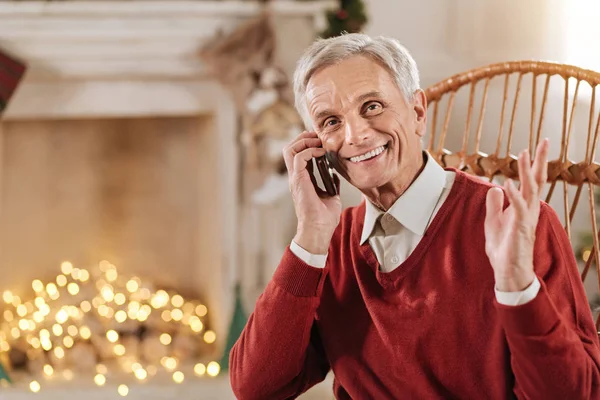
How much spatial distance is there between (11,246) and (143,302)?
1.96 ft

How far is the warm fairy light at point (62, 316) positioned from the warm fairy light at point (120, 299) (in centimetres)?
19

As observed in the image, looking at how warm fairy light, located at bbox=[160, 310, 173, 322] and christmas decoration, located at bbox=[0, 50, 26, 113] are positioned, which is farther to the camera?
warm fairy light, located at bbox=[160, 310, 173, 322]

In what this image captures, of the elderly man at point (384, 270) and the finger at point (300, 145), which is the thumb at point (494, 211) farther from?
the finger at point (300, 145)

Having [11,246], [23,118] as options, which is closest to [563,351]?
[23,118]

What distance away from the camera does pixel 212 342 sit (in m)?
2.82

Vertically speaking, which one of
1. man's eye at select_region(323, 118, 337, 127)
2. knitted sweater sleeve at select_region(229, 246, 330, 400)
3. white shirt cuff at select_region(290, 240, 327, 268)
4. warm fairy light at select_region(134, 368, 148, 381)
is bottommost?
warm fairy light at select_region(134, 368, 148, 381)

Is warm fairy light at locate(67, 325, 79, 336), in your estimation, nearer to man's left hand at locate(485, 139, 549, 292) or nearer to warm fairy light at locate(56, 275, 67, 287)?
warm fairy light at locate(56, 275, 67, 287)

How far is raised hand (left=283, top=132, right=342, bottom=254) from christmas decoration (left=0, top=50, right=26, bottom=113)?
1605mm

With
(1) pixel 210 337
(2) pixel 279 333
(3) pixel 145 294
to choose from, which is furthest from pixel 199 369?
(2) pixel 279 333

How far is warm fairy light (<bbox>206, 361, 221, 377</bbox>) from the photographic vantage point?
2.60 meters

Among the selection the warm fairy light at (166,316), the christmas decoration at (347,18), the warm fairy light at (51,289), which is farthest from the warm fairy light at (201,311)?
the christmas decoration at (347,18)

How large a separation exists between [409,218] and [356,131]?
16 centimetres

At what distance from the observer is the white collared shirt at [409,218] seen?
1155 millimetres

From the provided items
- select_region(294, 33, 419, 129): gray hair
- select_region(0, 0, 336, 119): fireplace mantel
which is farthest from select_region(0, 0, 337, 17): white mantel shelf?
select_region(294, 33, 419, 129): gray hair
